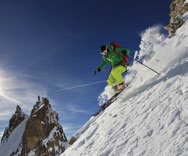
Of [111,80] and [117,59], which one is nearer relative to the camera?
[117,59]

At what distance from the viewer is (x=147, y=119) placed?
6.91 meters

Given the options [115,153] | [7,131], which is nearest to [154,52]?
[115,153]

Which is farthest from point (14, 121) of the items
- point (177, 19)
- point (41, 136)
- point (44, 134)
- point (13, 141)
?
point (177, 19)

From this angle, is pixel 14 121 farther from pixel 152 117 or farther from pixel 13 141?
pixel 152 117

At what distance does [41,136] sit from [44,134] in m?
1.41

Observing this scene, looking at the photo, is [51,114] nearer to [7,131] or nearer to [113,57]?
[7,131]

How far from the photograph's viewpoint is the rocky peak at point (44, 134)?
102 metres

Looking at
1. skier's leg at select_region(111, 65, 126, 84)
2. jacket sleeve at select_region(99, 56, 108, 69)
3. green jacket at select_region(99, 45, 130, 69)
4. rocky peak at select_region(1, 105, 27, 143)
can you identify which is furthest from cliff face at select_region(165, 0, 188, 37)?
rocky peak at select_region(1, 105, 27, 143)

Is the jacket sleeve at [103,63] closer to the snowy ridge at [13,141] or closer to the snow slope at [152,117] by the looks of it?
the snow slope at [152,117]

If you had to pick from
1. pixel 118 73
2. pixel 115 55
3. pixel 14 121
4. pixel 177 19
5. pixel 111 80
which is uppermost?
pixel 14 121

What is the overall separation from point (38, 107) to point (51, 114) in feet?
26.4

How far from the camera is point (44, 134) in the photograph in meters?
106

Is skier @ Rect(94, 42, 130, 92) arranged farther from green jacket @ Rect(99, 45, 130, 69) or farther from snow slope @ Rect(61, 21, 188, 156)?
snow slope @ Rect(61, 21, 188, 156)

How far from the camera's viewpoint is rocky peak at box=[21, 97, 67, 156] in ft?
335
